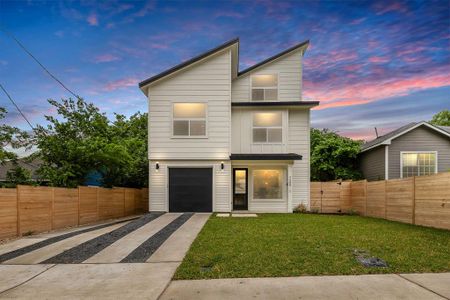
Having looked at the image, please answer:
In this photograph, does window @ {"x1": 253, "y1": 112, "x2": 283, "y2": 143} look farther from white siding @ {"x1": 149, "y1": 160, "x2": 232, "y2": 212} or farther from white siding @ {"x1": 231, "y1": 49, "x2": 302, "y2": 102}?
white siding @ {"x1": 149, "y1": 160, "x2": 232, "y2": 212}

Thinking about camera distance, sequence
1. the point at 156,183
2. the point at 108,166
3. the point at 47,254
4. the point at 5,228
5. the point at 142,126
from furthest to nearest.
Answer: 1. the point at 142,126
2. the point at 108,166
3. the point at 156,183
4. the point at 5,228
5. the point at 47,254

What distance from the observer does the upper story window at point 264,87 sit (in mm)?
14828

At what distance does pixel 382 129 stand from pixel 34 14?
30133 millimetres

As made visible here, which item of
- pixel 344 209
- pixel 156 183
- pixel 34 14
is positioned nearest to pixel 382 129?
pixel 344 209

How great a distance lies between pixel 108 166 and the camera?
1504 cm

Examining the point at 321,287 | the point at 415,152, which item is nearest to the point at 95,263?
the point at 321,287

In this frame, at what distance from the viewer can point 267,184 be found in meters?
14.1

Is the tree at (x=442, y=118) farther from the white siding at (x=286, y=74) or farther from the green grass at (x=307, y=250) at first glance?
the green grass at (x=307, y=250)

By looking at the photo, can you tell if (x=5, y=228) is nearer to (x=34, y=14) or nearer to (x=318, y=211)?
(x=34, y=14)

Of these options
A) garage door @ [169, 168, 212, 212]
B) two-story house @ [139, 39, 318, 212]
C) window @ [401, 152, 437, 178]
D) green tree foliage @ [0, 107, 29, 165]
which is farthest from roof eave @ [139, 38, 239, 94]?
window @ [401, 152, 437, 178]

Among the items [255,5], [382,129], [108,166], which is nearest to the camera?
[255,5]

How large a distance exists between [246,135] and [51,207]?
8.89m

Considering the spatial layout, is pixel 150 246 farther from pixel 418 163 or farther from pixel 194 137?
pixel 418 163

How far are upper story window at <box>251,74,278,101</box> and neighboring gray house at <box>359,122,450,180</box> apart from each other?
23.0ft
